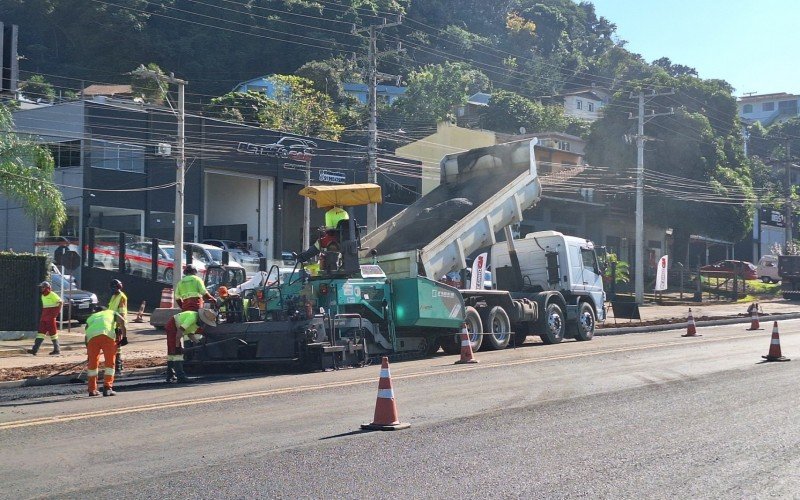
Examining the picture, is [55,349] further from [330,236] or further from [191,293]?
[330,236]

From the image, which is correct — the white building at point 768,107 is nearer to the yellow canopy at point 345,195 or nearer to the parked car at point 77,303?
the parked car at point 77,303

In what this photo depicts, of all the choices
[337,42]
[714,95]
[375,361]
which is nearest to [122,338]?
[375,361]

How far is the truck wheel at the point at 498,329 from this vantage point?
19891mm

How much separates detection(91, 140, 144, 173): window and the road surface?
26658 millimetres

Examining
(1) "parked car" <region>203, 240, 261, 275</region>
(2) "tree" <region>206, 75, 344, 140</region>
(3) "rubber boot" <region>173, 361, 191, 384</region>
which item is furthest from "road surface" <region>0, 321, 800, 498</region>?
(2) "tree" <region>206, 75, 344, 140</region>

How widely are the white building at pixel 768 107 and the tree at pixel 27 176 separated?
11424 centimetres

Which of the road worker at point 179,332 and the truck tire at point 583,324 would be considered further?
the truck tire at point 583,324

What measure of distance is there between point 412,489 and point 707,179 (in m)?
52.1

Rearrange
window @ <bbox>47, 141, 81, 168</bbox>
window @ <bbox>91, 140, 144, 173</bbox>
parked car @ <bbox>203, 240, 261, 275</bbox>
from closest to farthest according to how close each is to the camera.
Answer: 1. parked car @ <bbox>203, 240, 261, 275</bbox>
2. window @ <bbox>91, 140, 144, 173</bbox>
3. window @ <bbox>47, 141, 81, 168</bbox>

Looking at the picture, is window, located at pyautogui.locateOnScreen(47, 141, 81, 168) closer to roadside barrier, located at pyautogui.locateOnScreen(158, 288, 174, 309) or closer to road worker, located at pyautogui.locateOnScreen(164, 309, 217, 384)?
roadside barrier, located at pyautogui.locateOnScreen(158, 288, 174, 309)

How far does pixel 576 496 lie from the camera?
6.68m

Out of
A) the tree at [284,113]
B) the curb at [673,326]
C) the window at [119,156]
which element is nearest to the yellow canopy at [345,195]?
the curb at [673,326]

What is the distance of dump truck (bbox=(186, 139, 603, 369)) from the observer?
615 inches

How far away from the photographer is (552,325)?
862 inches
